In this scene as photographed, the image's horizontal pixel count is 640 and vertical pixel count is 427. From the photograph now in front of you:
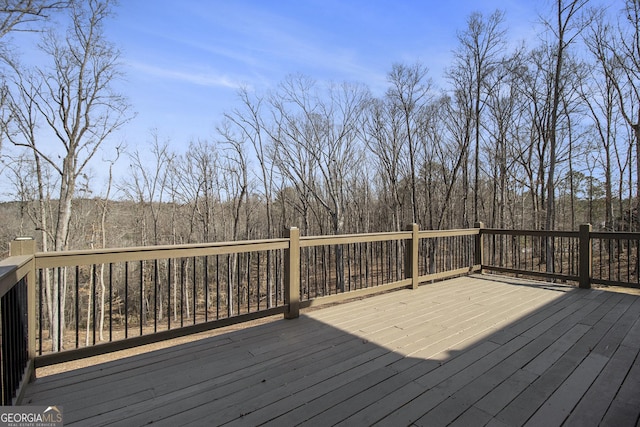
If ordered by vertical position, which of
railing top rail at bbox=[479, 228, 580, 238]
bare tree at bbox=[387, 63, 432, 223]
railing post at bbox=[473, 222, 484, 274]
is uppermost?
bare tree at bbox=[387, 63, 432, 223]

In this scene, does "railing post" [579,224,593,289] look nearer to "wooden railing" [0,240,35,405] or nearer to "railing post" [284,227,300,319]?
"railing post" [284,227,300,319]

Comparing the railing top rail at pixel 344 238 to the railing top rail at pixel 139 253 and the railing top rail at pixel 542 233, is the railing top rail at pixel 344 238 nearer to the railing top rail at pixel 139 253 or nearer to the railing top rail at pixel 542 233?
the railing top rail at pixel 139 253

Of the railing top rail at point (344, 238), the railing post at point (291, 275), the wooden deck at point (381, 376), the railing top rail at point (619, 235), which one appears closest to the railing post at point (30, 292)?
the wooden deck at point (381, 376)

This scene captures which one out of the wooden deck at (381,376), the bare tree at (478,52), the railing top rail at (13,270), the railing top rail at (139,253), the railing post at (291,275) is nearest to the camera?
the railing top rail at (13,270)

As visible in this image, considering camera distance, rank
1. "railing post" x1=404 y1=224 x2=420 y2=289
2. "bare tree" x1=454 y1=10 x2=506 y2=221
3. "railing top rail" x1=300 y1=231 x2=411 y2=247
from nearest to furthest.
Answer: "railing top rail" x1=300 y1=231 x2=411 y2=247 → "railing post" x1=404 y1=224 x2=420 y2=289 → "bare tree" x1=454 y1=10 x2=506 y2=221

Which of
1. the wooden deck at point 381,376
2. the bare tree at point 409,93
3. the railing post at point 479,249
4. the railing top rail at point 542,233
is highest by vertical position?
the bare tree at point 409,93

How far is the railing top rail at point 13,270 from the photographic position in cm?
143

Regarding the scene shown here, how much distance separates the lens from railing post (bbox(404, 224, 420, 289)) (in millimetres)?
4664

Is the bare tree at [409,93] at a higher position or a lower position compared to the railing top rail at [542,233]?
higher

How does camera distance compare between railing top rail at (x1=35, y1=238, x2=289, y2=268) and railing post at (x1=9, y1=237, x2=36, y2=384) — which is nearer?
railing post at (x1=9, y1=237, x2=36, y2=384)

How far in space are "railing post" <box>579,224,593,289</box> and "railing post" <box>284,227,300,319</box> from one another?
4624 millimetres

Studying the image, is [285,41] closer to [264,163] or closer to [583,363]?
[264,163]

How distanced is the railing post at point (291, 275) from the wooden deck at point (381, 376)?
16 centimetres

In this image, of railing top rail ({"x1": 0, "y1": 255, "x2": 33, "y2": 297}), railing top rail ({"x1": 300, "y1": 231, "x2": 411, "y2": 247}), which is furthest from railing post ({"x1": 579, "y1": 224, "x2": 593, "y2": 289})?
railing top rail ({"x1": 0, "y1": 255, "x2": 33, "y2": 297})
